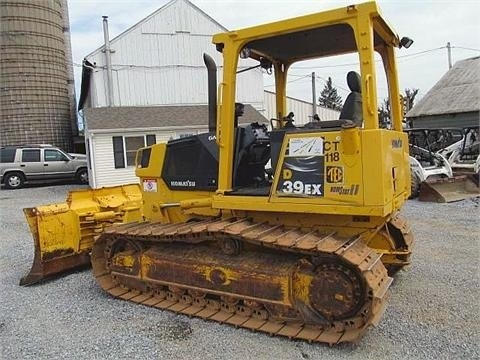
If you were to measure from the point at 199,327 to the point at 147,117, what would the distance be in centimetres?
1564

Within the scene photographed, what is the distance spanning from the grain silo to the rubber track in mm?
20870

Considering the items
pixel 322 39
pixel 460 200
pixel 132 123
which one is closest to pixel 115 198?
pixel 322 39

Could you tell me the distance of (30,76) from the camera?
2323 cm

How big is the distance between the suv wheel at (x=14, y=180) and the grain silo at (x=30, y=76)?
172 inches

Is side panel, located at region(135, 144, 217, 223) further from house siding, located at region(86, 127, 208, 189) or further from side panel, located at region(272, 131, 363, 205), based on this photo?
house siding, located at region(86, 127, 208, 189)

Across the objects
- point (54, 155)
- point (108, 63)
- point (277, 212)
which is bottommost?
point (277, 212)

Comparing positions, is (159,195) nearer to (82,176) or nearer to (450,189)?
(450,189)

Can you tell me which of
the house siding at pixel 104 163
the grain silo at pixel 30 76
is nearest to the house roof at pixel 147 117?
the house siding at pixel 104 163

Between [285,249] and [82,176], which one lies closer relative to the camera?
[285,249]

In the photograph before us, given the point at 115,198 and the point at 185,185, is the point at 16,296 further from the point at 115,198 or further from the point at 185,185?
the point at 185,185

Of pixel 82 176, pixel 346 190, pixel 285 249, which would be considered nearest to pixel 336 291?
pixel 285 249

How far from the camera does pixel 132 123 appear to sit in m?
18.1

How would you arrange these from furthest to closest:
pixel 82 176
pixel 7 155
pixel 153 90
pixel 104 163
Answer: pixel 153 90 → pixel 82 176 → pixel 7 155 → pixel 104 163

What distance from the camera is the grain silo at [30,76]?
2281 cm
